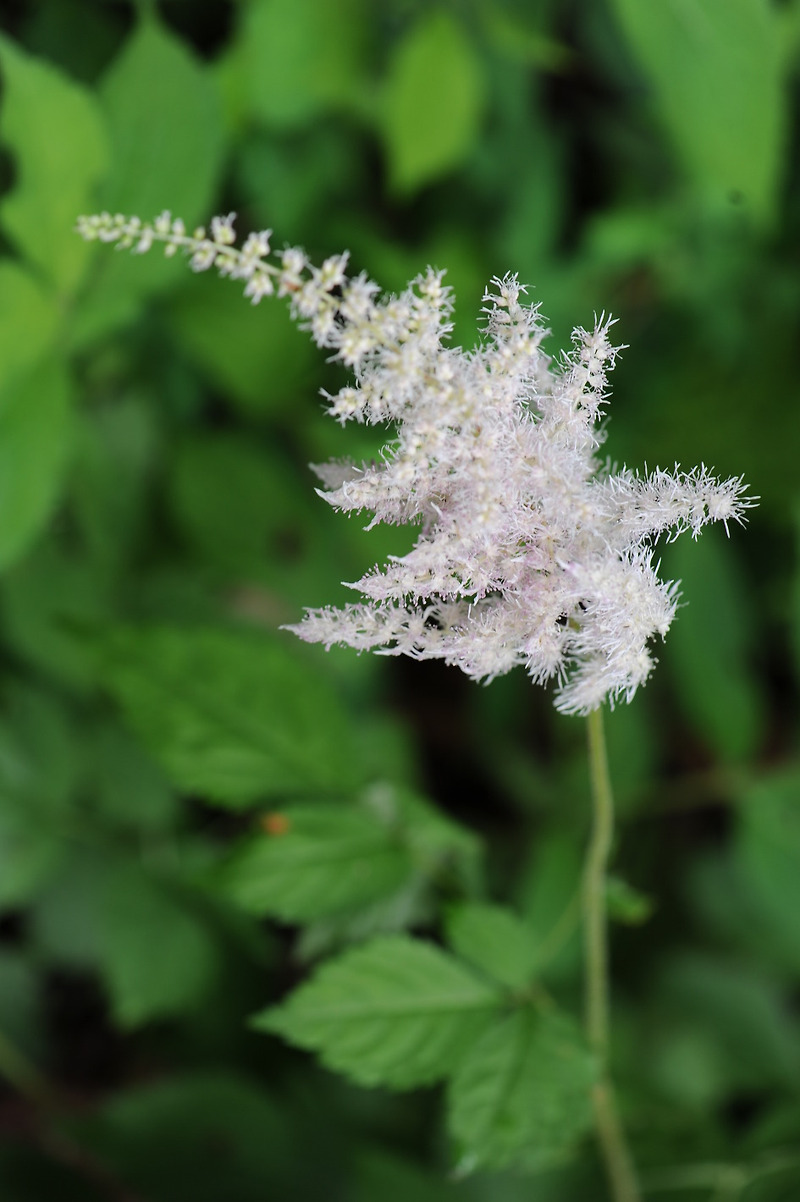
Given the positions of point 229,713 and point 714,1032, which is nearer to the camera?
point 229,713

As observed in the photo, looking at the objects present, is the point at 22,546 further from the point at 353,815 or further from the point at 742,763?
the point at 742,763

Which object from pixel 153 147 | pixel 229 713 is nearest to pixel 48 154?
pixel 153 147

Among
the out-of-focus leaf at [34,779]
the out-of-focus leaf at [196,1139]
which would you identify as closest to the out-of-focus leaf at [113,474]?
the out-of-focus leaf at [34,779]

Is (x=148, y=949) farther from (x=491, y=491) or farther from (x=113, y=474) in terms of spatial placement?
(x=491, y=491)

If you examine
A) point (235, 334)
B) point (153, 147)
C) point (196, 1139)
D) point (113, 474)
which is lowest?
point (196, 1139)

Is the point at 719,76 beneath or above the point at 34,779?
above

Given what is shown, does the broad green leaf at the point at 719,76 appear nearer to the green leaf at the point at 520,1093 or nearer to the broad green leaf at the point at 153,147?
the broad green leaf at the point at 153,147
